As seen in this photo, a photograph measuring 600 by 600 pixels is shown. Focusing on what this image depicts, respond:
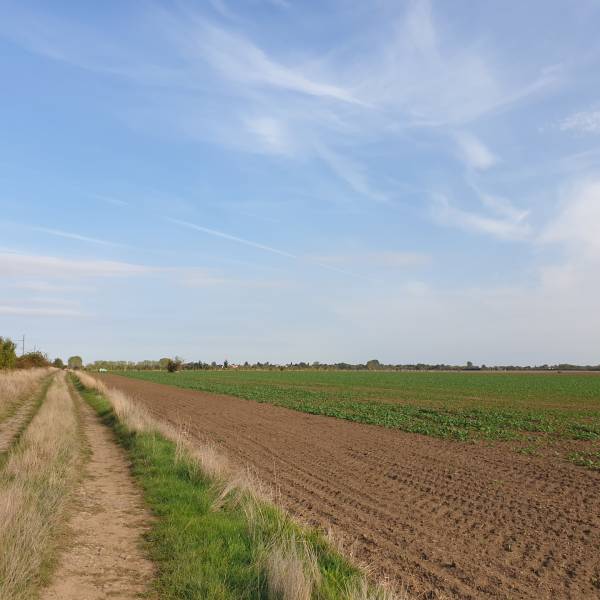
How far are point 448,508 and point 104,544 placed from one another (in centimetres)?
673

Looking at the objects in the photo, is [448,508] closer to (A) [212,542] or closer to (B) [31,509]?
(A) [212,542]

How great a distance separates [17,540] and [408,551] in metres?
5.36

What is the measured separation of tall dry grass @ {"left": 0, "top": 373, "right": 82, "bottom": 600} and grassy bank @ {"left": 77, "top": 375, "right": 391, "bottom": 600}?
4.45 feet

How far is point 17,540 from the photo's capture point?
5.97 m

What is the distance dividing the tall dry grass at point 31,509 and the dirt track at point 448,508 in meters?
4.20

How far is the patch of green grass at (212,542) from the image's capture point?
231 inches

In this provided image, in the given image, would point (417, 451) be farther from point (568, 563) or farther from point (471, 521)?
point (568, 563)

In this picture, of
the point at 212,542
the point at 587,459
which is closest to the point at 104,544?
the point at 212,542

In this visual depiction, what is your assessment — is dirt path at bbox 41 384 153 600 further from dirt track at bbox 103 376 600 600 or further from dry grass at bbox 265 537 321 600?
dirt track at bbox 103 376 600 600

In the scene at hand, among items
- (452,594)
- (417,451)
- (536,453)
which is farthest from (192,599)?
(536,453)

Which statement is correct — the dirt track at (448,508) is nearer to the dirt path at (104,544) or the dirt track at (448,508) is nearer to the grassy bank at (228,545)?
the grassy bank at (228,545)

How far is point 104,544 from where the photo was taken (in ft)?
24.9

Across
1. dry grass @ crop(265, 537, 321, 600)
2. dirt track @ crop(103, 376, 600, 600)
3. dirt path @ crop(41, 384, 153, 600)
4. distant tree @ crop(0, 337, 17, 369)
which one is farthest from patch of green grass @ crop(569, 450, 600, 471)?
distant tree @ crop(0, 337, 17, 369)

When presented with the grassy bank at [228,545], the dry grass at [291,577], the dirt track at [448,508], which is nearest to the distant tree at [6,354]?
the dirt track at [448,508]
